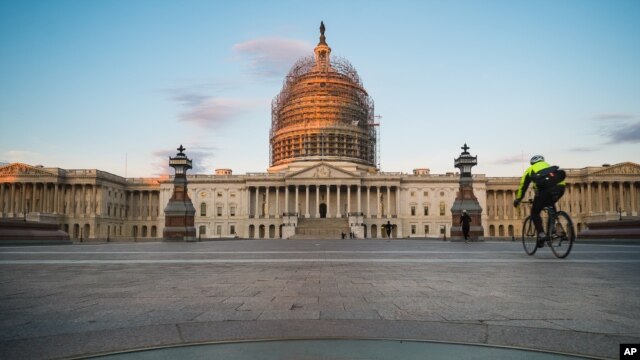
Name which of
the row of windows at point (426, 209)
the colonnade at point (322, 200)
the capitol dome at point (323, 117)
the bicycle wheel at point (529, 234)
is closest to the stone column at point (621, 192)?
the row of windows at point (426, 209)

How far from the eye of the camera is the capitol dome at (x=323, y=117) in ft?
388

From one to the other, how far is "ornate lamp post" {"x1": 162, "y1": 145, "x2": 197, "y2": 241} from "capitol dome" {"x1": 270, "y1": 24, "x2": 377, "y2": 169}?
7345 cm

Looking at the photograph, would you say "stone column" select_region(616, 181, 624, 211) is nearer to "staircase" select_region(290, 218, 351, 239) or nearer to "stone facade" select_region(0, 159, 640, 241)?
"stone facade" select_region(0, 159, 640, 241)

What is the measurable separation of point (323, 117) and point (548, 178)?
351 ft

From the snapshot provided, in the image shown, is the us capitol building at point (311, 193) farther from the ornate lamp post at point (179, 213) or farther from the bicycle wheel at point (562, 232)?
the bicycle wheel at point (562, 232)

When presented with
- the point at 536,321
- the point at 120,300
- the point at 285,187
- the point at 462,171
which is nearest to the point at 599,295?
the point at 536,321

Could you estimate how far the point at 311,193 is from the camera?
355 feet

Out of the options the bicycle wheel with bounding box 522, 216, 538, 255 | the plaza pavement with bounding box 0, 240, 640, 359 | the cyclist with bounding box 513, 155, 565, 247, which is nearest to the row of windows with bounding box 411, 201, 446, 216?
the bicycle wheel with bounding box 522, 216, 538, 255

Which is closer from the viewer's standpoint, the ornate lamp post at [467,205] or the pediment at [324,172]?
the ornate lamp post at [467,205]

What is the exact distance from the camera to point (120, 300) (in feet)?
21.7

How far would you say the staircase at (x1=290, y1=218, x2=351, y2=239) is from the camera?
83.6 m

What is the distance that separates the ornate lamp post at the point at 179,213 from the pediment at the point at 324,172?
60.6 m

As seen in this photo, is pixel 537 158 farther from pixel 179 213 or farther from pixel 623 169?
pixel 623 169

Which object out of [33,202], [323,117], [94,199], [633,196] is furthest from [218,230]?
[633,196]
